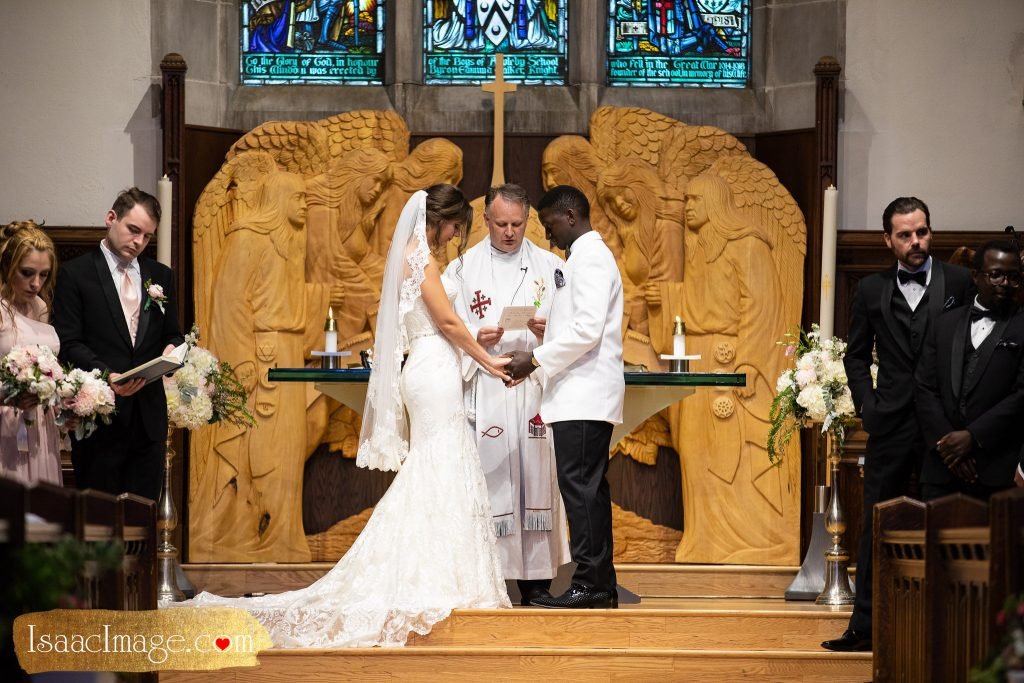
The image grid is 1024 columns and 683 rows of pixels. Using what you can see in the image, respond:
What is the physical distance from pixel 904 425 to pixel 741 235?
333 centimetres

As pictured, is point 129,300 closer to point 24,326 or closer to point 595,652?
point 24,326

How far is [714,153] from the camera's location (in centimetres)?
963

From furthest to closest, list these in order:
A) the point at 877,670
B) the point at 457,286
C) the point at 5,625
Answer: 1. the point at 457,286
2. the point at 877,670
3. the point at 5,625

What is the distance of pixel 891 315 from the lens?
6207 mm

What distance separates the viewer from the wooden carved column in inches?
358

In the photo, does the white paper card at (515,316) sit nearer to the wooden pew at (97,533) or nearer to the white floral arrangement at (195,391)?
the white floral arrangement at (195,391)

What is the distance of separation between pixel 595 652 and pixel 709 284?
384cm

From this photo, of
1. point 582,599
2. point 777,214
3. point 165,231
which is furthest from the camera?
point 777,214

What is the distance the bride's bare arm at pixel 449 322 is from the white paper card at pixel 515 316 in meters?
0.22

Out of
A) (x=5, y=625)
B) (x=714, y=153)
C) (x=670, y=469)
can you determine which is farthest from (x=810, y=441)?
(x=5, y=625)

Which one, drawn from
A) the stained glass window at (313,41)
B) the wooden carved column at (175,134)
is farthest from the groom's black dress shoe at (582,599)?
the stained glass window at (313,41)

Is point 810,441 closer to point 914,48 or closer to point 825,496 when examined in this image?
point 825,496

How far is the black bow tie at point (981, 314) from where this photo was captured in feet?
19.4

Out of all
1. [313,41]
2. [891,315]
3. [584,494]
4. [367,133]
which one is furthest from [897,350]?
[313,41]
